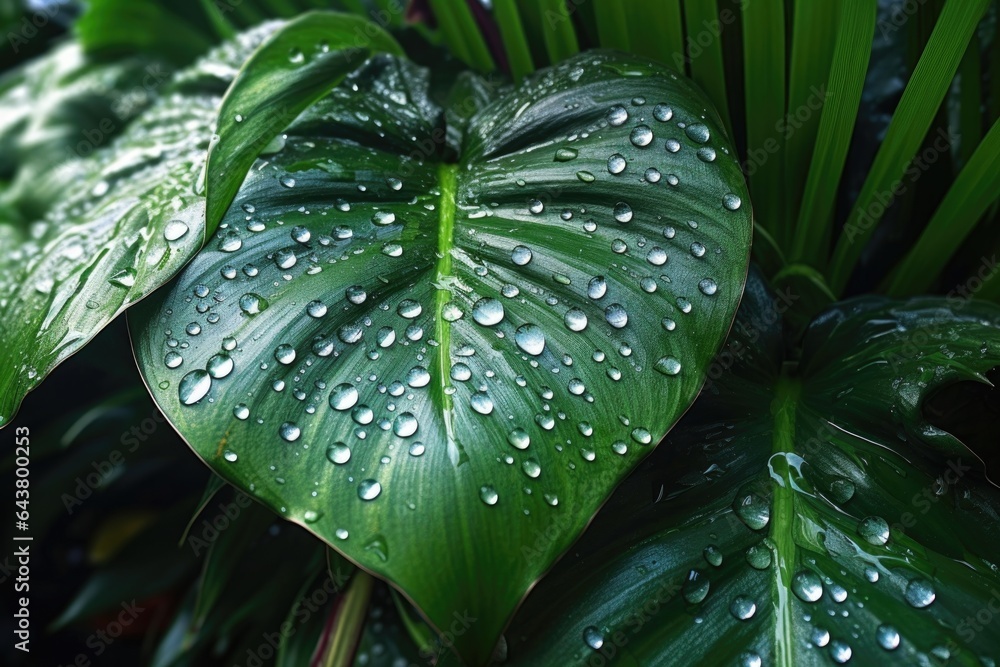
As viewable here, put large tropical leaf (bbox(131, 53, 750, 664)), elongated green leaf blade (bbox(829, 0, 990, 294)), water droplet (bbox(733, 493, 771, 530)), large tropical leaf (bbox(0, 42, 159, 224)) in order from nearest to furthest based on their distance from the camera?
large tropical leaf (bbox(131, 53, 750, 664)) → water droplet (bbox(733, 493, 771, 530)) → elongated green leaf blade (bbox(829, 0, 990, 294)) → large tropical leaf (bbox(0, 42, 159, 224))

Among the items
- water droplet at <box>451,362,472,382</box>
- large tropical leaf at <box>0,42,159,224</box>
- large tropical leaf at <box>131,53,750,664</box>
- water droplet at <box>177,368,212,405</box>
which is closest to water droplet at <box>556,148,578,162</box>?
large tropical leaf at <box>131,53,750,664</box>

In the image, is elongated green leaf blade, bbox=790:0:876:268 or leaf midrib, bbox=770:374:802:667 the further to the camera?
elongated green leaf blade, bbox=790:0:876:268

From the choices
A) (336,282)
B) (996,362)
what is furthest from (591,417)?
(996,362)

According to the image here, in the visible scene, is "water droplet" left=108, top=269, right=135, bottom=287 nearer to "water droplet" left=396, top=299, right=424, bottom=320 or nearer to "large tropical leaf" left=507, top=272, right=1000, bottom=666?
"water droplet" left=396, top=299, right=424, bottom=320

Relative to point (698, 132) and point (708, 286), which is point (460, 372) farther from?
point (698, 132)

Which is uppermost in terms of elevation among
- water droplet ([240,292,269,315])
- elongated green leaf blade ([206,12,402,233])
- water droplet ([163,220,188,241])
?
elongated green leaf blade ([206,12,402,233])

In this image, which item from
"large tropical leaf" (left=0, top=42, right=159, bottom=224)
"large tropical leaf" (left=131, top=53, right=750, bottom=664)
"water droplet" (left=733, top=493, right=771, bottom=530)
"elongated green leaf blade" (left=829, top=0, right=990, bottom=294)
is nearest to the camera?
"large tropical leaf" (left=131, top=53, right=750, bottom=664)
